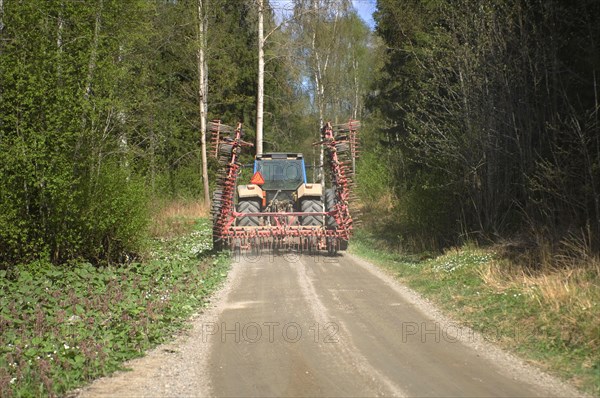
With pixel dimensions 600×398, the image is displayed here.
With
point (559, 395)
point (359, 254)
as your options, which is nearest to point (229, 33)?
point (359, 254)

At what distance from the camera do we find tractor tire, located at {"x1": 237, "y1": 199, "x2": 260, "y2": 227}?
14977 mm

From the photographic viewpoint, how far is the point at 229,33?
29.3 metres

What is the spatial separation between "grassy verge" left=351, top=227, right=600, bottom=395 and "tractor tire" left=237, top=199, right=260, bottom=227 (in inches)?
156

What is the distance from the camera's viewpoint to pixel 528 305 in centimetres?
808

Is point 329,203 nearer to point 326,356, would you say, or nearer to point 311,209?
point 311,209

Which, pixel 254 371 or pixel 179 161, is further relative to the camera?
pixel 179 161

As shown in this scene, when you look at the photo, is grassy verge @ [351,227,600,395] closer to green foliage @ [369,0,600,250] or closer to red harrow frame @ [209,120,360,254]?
green foliage @ [369,0,600,250]

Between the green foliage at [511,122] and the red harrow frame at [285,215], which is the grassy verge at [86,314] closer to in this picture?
the red harrow frame at [285,215]

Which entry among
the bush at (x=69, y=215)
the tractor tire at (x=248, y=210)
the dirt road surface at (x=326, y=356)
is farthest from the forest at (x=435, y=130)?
the dirt road surface at (x=326, y=356)

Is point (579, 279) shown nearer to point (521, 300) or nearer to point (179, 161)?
point (521, 300)

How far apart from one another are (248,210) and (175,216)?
7.97 m

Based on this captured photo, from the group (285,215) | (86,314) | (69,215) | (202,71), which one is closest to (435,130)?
(285,215)

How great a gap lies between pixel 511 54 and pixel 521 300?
6122mm

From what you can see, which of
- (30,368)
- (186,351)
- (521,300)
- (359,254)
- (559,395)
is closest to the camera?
(559,395)
